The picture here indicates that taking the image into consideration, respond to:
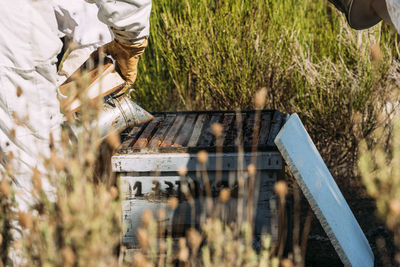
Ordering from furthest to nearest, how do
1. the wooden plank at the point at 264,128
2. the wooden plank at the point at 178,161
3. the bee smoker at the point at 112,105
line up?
the bee smoker at the point at 112,105 < the wooden plank at the point at 264,128 < the wooden plank at the point at 178,161

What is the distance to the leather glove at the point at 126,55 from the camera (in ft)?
9.21

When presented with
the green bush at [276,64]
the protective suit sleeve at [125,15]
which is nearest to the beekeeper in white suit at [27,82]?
the protective suit sleeve at [125,15]

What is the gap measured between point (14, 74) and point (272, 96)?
2.06 meters

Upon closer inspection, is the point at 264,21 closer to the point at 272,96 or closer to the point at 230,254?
the point at 272,96

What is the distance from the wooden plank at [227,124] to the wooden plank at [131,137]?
424 mm

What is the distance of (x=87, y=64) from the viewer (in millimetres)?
2938

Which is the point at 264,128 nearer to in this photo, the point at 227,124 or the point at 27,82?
the point at 227,124

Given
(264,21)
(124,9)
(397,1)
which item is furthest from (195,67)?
(397,1)

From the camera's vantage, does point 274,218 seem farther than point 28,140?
Yes

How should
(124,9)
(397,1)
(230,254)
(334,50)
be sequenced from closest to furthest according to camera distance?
(230,254) < (397,1) < (124,9) < (334,50)

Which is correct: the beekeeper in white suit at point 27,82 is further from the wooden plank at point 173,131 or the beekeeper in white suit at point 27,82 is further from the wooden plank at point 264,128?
the wooden plank at point 264,128

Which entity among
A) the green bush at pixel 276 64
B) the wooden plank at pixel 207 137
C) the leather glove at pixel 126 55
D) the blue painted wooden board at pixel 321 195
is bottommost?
the blue painted wooden board at pixel 321 195

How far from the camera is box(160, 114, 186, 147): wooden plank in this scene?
266cm

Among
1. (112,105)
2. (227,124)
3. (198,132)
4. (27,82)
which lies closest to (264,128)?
(227,124)
